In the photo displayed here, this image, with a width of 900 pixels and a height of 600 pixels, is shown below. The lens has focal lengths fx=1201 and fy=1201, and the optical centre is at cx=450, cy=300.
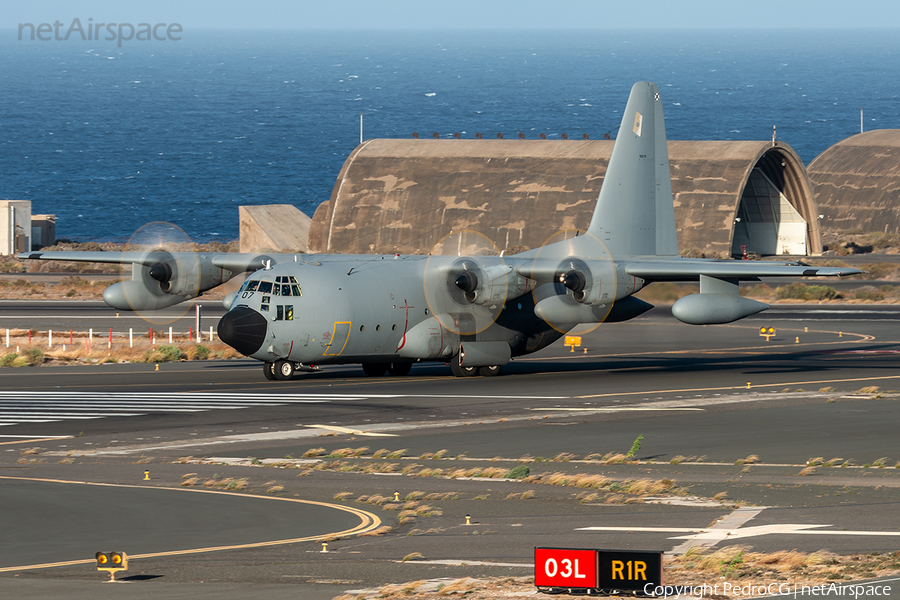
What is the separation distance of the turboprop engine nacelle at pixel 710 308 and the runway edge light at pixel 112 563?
24.4 meters

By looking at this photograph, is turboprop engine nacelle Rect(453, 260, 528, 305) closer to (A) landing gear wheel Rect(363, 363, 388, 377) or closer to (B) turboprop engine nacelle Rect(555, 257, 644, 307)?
(B) turboprop engine nacelle Rect(555, 257, 644, 307)

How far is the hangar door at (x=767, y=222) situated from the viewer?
3561 inches

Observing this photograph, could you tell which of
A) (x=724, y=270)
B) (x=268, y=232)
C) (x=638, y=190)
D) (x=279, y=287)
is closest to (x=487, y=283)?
(x=279, y=287)

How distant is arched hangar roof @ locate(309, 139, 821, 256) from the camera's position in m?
82.8

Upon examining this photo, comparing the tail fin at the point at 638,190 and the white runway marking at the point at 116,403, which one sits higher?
the tail fin at the point at 638,190

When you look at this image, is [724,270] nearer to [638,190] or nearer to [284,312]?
[638,190]

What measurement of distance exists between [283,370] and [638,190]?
46.6 feet

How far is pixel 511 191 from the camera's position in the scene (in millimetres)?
85500

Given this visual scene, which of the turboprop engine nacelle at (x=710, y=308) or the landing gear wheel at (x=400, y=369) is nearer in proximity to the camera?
the turboprop engine nacelle at (x=710, y=308)

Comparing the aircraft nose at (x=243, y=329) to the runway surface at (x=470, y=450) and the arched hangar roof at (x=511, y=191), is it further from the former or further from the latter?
the arched hangar roof at (x=511, y=191)

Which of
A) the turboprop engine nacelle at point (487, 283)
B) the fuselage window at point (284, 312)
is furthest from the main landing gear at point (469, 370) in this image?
the fuselage window at point (284, 312)

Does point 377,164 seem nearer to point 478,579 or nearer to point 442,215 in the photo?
point 442,215

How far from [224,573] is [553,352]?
36697 millimetres

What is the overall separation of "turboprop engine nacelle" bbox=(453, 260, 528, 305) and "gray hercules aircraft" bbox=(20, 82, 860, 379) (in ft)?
0.14
